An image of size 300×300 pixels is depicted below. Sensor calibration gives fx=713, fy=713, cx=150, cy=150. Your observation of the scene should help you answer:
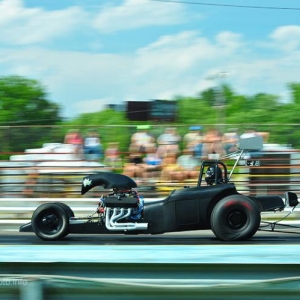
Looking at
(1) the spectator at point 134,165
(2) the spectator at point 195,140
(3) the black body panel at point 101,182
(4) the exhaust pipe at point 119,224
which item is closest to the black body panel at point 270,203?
(4) the exhaust pipe at point 119,224

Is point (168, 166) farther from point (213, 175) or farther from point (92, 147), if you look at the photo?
point (213, 175)

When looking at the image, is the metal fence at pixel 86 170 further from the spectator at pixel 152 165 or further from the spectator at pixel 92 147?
the spectator at pixel 152 165

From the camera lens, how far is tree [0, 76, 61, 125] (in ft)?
168

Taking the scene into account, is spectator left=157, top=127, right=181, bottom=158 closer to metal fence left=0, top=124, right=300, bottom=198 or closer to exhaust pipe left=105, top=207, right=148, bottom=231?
metal fence left=0, top=124, right=300, bottom=198

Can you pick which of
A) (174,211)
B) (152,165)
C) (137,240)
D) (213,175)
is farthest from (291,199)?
(152,165)

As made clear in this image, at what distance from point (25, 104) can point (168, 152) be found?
4454 cm

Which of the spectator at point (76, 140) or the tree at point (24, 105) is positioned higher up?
the tree at point (24, 105)

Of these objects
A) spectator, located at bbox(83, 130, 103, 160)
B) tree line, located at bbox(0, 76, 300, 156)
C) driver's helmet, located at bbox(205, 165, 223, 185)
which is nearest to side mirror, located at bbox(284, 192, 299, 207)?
driver's helmet, located at bbox(205, 165, 223, 185)

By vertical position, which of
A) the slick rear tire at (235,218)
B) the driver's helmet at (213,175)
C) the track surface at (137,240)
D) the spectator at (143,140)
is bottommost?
the track surface at (137,240)

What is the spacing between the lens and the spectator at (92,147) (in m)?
12.9

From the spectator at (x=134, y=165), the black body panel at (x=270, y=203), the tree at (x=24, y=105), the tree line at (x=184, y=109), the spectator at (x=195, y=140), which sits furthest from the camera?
the tree at (x=24, y=105)

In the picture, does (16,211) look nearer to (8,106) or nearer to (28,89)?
(8,106)

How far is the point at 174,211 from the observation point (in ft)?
27.8

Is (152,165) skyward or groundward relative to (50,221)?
skyward
